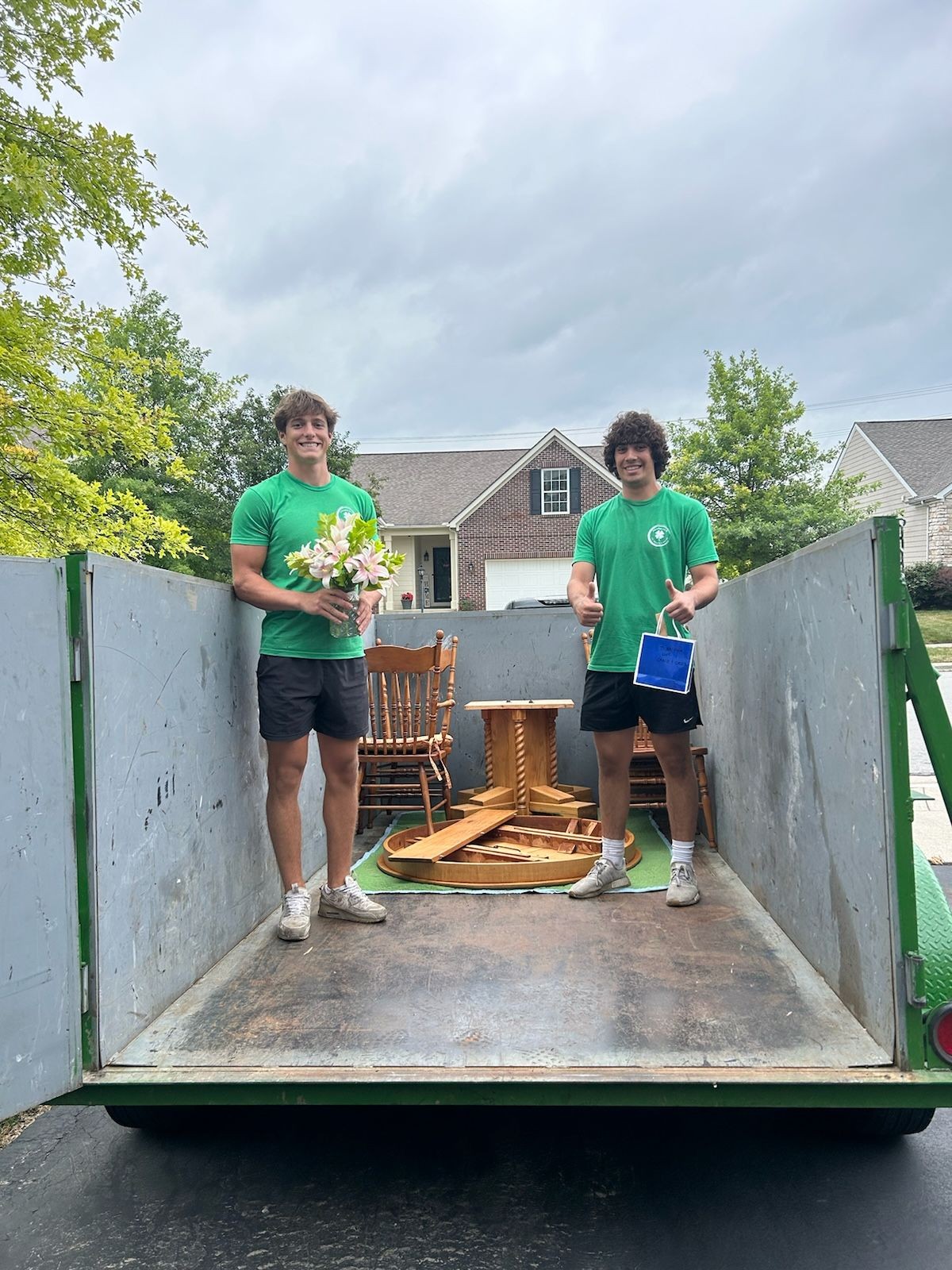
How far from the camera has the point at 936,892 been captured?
187 centimetres

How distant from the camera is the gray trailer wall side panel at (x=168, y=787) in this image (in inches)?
69.8

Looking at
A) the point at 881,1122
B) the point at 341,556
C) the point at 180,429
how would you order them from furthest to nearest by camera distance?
the point at 180,429
the point at 341,556
the point at 881,1122

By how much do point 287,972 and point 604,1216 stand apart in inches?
38.4

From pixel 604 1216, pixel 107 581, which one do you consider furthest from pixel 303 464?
pixel 604 1216

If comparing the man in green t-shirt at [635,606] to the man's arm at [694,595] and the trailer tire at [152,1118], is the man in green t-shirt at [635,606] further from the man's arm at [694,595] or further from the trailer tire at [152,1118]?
the trailer tire at [152,1118]

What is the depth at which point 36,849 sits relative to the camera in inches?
61.1

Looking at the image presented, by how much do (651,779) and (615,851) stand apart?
3.93 feet

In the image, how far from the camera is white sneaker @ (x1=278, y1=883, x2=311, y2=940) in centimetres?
260

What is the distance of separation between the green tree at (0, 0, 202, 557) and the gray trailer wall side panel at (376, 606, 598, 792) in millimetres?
2004

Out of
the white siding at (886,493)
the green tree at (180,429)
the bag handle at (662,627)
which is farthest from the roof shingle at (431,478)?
the bag handle at (662,627)

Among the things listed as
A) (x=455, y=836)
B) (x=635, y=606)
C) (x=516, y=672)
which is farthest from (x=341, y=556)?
(x=516, y=672)

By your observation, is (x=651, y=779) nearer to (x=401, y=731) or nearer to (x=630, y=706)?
(x=401, y=731)

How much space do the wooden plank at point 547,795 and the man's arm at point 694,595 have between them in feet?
→ 5.71

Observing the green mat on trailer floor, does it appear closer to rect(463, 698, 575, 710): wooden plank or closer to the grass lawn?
rect(463, 698, 575, 710): wooden plank
